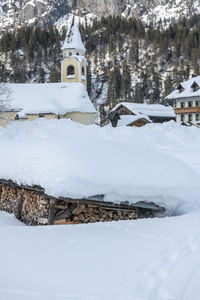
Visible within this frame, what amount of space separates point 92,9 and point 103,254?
18341 cm

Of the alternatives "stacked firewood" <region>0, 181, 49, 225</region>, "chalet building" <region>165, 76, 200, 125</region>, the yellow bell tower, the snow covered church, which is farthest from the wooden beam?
the yellow bell tower

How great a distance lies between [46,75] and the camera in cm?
10438

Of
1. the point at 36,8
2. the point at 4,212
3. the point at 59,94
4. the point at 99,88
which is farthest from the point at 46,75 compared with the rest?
the point at 4,212

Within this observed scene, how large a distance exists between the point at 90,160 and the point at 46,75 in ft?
326

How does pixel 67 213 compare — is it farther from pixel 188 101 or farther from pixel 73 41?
pixel 73 41

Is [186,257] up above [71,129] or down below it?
below

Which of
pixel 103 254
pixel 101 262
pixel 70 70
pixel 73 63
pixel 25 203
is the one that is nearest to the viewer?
pixel 101 262

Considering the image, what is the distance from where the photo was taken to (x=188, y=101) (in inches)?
2229

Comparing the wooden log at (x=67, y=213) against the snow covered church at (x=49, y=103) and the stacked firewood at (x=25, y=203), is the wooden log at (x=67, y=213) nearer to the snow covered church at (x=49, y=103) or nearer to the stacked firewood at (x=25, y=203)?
the stacked firewood at (x=25, y=203)

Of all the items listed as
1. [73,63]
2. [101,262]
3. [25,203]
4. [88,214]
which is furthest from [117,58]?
[101,262]

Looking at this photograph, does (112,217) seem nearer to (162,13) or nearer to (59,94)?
(59,94)

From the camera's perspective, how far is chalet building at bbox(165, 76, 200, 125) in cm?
5509

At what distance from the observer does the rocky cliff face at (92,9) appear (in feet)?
550

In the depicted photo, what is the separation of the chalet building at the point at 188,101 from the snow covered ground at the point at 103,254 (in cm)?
4736
